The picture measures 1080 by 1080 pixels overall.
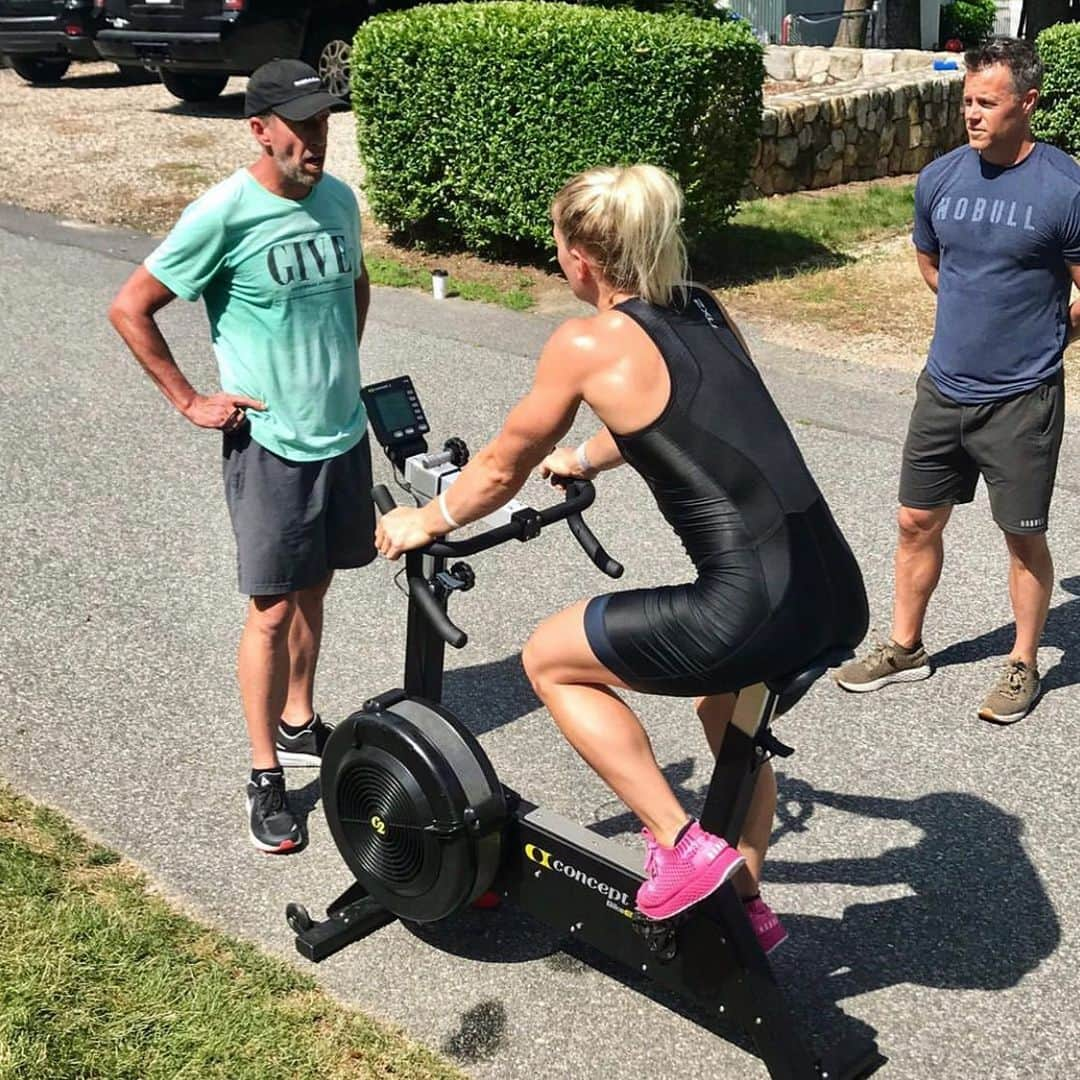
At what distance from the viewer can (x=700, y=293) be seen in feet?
A: 10.2

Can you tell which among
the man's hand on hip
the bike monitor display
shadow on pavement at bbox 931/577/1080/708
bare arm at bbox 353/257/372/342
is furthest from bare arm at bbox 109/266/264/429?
shadow on pavement at bbox 931/577/1080/708

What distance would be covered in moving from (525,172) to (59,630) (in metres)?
5.79

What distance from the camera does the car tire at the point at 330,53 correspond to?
49.0 feet

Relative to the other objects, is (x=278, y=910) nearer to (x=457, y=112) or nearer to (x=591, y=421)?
(x=591, y=421)

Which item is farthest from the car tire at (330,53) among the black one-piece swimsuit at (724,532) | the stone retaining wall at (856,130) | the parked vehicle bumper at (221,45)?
the black one-piece swimsuit at (724,532)

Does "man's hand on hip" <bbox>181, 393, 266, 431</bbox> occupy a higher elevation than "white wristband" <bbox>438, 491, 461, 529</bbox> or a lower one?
lower

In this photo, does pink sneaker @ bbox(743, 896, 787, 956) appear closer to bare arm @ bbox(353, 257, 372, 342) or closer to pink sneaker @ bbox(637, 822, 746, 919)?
pink sneaker @ bbox(637, 822, 746, 919)

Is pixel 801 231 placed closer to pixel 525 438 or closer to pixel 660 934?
pixel 525 438

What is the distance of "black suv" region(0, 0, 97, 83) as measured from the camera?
16.0 meters

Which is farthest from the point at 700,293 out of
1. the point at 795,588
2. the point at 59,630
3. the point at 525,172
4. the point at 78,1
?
the point at 78,1

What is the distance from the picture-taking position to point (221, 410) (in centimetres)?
392

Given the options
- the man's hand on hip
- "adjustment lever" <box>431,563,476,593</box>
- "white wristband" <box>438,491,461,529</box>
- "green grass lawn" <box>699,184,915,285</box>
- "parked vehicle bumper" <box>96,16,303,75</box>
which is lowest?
"green grass lawn" <box>699,184,915,285</box>

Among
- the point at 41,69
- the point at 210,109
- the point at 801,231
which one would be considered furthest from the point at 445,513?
the point at 41,69

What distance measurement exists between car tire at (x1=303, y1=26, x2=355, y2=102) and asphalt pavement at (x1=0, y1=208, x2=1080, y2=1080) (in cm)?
821
